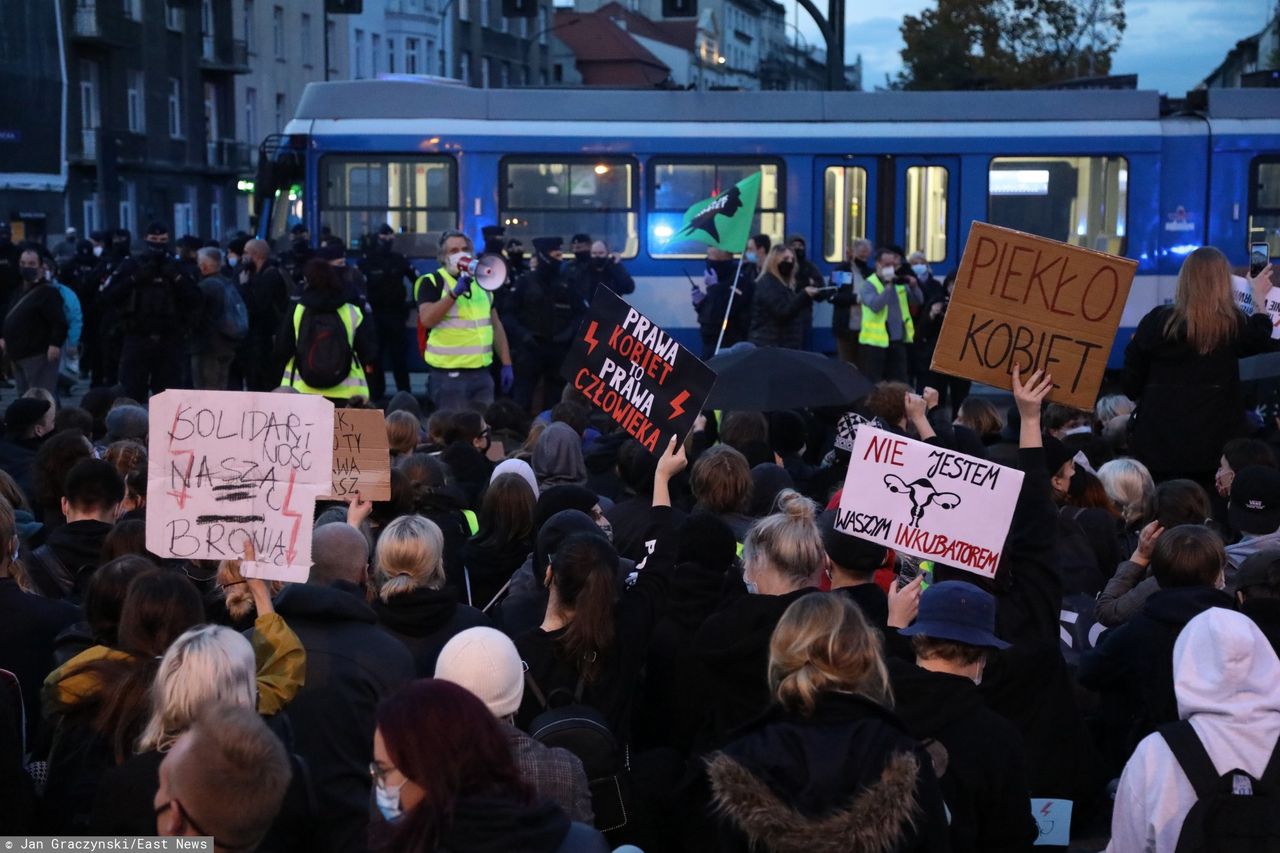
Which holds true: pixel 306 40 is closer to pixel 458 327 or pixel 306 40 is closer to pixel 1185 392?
Answer: pixel 458 327

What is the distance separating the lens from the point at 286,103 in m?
57.0

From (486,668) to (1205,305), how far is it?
528 cm

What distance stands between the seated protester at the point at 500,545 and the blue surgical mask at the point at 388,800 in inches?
116

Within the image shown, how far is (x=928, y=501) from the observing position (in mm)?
5277

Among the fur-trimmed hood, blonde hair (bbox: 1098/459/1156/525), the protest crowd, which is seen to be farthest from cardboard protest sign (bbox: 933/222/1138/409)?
the fur-trimmed hood

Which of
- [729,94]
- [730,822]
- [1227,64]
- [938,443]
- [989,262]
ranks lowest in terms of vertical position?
[730,822]

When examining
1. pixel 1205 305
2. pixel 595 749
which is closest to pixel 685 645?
pixel 595 749

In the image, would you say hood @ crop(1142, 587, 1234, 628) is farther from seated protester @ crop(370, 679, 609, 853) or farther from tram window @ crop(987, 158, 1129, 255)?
tram window @ crop(987, 158, 1129, 255)

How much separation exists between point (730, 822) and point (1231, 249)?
16388 mm

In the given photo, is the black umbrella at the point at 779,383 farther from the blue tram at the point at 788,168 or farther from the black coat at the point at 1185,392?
the blue tram at the point at 788,168

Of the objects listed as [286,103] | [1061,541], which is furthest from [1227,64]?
[1061,541]

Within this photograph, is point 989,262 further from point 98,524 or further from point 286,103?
point 286,103

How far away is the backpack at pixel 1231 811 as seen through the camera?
3744mm

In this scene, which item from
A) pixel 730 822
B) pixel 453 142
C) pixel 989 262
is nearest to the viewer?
pixel 730 822
